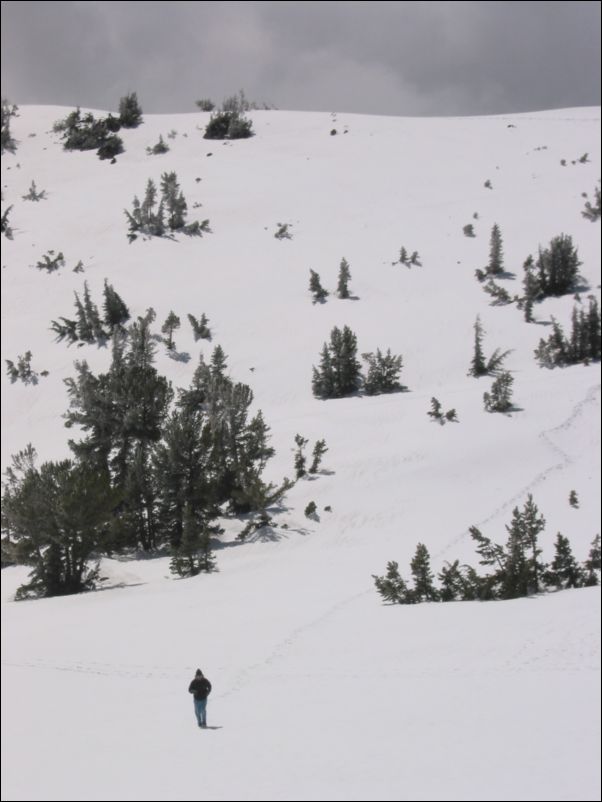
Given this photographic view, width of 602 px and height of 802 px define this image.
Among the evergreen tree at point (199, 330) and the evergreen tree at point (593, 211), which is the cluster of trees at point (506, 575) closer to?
the evergreen tree at point (199, 330)

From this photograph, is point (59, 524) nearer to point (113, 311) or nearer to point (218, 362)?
point (218, 362)

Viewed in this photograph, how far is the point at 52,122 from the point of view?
240ft

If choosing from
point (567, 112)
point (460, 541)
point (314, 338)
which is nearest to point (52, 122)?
point (314, 338)

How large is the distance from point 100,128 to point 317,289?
136ft

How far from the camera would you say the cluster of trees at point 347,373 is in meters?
32.6

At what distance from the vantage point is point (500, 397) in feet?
92.0

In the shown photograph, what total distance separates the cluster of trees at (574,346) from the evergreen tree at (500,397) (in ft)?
21.5

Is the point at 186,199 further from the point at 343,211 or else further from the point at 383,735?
Answer: the point at 383,735

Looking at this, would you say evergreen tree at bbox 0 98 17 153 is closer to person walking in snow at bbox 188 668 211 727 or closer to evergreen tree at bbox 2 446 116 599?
evergreen tree at bbox 2 446 116 599

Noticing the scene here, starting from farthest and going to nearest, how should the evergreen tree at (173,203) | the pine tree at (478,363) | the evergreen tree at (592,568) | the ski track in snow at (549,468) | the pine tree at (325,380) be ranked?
the evergreen tree at (173,203)
the pine tree at (325,380)
the pine tree at (478,363)
the ski track in snow at (549,468)
the evergreen tree at (592,568)

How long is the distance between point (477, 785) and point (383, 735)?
134 centimetres

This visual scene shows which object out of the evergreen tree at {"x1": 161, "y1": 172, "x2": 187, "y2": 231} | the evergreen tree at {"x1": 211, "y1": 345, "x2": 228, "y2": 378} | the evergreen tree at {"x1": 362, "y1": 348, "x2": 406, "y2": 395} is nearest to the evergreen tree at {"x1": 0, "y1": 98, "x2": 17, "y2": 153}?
the evergreen tree at {"x1": 161, "y1": 172, "x2": 187, "y2": 231}

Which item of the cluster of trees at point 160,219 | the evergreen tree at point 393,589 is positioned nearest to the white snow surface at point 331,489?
the evergreen tree at point 393,589

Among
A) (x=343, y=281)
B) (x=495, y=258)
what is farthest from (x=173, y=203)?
(x=495, y=258)
